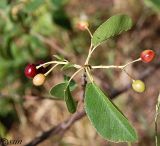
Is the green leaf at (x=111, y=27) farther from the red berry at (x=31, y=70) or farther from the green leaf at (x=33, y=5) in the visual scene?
the green leaf at (x=33, y=5)

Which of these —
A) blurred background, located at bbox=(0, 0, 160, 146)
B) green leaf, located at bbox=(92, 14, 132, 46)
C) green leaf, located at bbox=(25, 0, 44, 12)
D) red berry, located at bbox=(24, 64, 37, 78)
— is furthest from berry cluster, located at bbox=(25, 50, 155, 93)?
blurred background, located at bbox=(0, 0, 160, 146)

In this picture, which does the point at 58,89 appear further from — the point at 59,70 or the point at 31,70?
the point at 59,70

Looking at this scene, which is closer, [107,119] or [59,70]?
[107,119]

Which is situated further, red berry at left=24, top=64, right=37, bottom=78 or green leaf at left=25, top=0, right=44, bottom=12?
green leaf at left=25, top=0, right=44, bottom=12

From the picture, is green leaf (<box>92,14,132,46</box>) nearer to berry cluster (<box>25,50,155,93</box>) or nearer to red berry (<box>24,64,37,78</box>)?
berry cluster (<box>25,50,155,93</box>)

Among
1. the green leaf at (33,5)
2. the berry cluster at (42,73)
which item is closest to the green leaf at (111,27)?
the berry cluster at (42,73)

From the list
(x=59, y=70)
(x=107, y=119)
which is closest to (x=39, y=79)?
(x=107, y=119)

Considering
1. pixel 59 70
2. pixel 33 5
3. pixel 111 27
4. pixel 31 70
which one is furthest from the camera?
pixel 59 70
